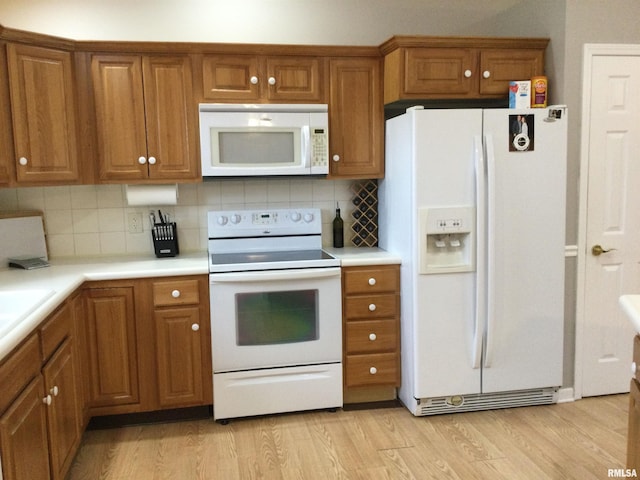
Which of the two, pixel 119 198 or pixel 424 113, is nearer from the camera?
pixel 424 113

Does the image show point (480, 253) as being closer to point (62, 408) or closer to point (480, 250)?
point (480, 250)

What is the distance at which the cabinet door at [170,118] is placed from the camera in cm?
312

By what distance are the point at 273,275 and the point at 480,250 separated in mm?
1099

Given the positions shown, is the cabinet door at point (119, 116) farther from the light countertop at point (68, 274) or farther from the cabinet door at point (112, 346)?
the cabinet door at point (112, 346)

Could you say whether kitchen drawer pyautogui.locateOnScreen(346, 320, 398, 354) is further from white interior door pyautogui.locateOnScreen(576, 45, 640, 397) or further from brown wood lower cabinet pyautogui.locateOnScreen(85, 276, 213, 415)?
white interior door pyautogui.locateOnScreen(576, 45, 640, 397)

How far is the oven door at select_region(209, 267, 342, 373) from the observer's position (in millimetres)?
3033

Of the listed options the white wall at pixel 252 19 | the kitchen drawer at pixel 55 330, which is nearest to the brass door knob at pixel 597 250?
the white wall at pixel 252 19

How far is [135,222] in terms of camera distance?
349 centimetres

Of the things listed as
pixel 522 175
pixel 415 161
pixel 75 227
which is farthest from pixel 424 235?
pixel 75 227

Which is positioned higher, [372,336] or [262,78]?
[262,78]

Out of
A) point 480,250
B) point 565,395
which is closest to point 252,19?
point 480,250

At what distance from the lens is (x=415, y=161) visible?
9.67ft

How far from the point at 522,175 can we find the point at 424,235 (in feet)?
2.02

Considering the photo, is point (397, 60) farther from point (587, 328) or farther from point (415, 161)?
point (587, 328)
